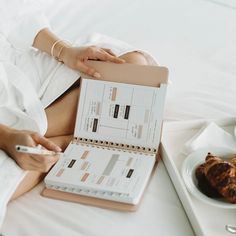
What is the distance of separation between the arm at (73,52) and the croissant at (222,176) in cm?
38

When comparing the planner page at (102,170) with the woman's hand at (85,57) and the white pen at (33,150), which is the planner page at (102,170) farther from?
the woman's hand at (85,57)

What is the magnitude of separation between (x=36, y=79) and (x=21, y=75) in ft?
0.19

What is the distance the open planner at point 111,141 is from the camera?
1.05 m

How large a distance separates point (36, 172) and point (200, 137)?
398 millimetres

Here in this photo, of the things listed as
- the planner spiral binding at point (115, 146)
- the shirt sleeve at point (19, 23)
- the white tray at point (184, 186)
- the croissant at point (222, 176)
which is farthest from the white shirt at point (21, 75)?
the croissant at point (222, 176)

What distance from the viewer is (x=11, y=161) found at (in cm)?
104

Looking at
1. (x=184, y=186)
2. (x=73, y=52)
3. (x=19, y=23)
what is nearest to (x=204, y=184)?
(x=184, y=186)

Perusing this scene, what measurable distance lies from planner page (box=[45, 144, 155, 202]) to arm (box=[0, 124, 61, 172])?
0.20 ft

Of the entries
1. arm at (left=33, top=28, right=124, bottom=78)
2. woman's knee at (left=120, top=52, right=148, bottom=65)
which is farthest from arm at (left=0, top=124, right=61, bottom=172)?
woman's knee at (left=120, top=52, right=148, bottom=65)

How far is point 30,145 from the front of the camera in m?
1.00

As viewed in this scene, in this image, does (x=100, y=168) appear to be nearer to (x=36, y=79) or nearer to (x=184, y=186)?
(x=184, y=186)

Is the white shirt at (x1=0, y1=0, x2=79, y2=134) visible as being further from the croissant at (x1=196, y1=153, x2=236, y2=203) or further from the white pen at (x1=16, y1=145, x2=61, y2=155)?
the croissant at (x1=196, y1=153, x2=236, y2=203)

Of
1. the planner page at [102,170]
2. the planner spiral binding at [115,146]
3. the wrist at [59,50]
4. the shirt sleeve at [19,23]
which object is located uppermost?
the shirt sleeve at [19,23]

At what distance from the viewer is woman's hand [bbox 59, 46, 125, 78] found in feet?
3.99
